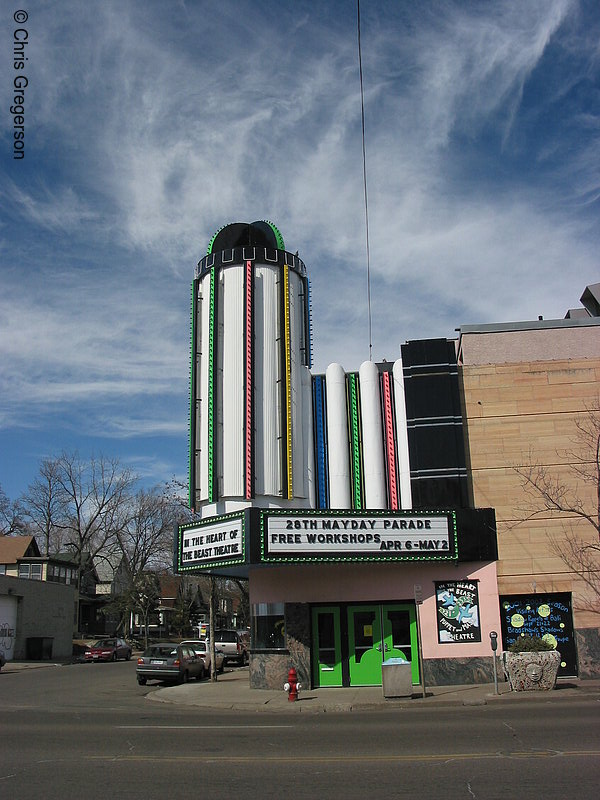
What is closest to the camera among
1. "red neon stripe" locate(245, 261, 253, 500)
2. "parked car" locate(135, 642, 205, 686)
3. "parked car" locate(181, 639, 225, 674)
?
"red neon stripe" locate(245, 261, 253, 500)

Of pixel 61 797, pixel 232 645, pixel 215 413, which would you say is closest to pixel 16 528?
pixel 232 645

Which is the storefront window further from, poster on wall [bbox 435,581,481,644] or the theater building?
poster on wall [bbox 435,581,481,644]

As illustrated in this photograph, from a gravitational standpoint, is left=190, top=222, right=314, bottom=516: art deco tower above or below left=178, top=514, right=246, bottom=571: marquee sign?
above

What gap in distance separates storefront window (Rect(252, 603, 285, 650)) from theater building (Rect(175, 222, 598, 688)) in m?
0.04

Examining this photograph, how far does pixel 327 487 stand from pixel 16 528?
68111mm

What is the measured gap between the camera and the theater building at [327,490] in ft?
72.3

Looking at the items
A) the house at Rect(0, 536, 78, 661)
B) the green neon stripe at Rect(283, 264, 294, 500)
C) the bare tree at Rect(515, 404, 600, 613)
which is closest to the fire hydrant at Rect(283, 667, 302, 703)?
the green neon stripe at Rect(283, 264, 294, 500)

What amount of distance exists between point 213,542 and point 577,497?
10.9 m

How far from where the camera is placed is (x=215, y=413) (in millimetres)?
25062

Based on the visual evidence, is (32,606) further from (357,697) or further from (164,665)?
(357,697)

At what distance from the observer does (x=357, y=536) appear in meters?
21.9

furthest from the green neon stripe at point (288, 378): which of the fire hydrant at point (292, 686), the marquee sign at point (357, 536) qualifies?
the fire hydrant at point (292, 686)

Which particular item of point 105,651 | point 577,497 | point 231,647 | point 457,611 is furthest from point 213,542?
point 105,651

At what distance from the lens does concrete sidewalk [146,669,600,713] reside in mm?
18109
